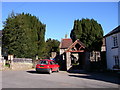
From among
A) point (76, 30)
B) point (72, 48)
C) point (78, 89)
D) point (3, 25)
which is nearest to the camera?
point (78, 89)

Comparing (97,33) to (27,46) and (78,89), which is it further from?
(78,89)

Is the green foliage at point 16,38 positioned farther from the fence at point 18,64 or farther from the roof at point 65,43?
the roof at point 65,43

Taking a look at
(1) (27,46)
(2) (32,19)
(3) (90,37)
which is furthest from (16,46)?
(3) (90,37)

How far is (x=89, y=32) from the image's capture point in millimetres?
36094

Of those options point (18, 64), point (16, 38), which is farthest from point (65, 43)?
point (18, 64)

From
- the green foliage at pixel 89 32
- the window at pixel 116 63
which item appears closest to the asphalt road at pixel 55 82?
the window at pixel 116 63

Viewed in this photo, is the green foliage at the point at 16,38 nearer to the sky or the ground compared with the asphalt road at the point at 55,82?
nearer to the sky

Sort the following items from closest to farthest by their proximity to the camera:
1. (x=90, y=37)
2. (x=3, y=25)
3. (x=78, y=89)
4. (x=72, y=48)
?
(x=78, y=89), (x=72, y=48), (x=3, y=25), (x=90, y=37)

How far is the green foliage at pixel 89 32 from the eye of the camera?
104 ft

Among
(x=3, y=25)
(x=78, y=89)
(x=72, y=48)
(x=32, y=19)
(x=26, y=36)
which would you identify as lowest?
(x=78, y=89)

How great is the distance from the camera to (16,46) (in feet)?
82.3

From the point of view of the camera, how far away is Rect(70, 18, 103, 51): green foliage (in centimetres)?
3156

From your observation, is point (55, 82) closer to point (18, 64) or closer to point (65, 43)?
point (18, 64)

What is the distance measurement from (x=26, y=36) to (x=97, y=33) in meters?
16.5
